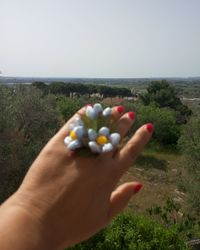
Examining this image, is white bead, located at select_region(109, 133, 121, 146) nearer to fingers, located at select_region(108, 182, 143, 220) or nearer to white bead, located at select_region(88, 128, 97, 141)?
white bead, located at select_region(88, 128, 97, 141)

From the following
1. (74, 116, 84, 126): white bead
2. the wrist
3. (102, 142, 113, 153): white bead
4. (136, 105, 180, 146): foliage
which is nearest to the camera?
the wrist

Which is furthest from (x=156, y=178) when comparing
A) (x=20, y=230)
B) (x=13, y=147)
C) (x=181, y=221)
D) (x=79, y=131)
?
(x=20, y=230)

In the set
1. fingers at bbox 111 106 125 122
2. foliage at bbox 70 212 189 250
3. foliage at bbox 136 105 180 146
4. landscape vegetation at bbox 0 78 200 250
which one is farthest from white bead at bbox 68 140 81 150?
foliage at bbox 136 105 180 146

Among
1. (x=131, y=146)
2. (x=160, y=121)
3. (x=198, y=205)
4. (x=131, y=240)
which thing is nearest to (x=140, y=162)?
(x=160, y=121)

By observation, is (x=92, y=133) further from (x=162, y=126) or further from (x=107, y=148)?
(x=162, y=126)

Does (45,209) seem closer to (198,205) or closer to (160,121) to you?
(198,205)

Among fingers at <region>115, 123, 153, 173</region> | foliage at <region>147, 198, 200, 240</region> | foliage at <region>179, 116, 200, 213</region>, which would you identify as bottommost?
foliage at <region>147, 198, 200, 240</region>
